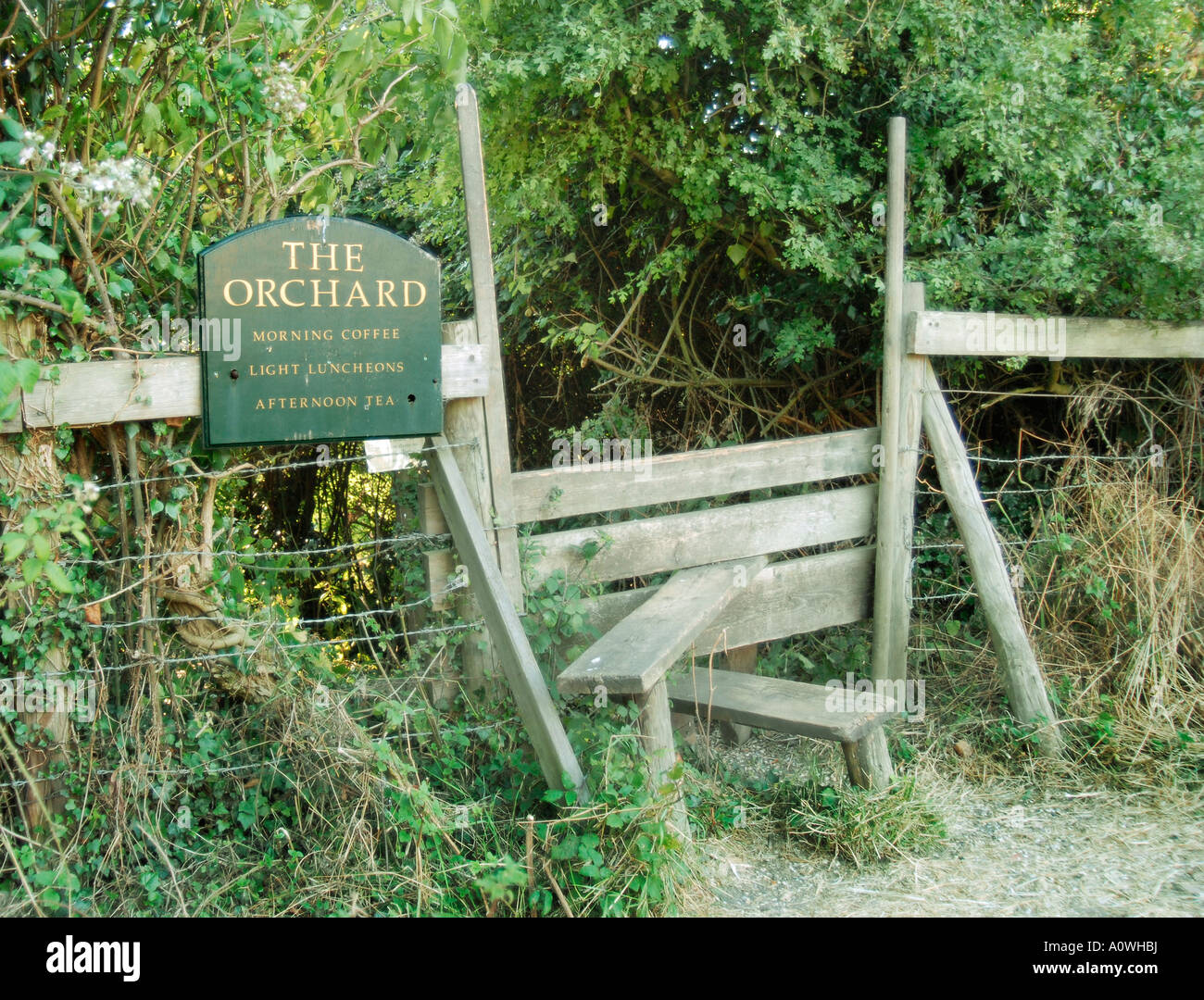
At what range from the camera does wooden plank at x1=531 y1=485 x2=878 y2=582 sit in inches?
156

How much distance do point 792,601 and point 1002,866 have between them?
141 centimetres

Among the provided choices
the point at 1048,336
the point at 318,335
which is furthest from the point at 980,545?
the point at 318,335

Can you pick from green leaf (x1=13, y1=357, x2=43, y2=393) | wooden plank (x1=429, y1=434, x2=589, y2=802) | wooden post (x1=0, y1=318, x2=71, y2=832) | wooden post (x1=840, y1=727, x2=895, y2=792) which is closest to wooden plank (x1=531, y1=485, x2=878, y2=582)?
wooden plank (x1=429, y1=434, x2=589, y2=802)

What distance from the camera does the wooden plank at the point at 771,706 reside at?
145 inches

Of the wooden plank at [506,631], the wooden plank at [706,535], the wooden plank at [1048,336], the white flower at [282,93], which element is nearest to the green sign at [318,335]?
the wooden plank at [506,631]

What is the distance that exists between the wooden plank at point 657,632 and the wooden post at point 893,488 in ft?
2.12

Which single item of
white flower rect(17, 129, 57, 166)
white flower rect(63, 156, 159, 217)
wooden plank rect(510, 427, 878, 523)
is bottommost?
wooden plank rect(510, 427, 878, 523)

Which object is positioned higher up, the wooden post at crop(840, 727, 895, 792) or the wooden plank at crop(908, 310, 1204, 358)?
the wooden plank at crop(908, 310, 1204, 358)

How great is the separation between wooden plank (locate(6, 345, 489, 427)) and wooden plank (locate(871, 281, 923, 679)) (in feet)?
9.99

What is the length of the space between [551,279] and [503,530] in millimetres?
2651

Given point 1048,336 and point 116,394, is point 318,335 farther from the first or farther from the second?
point 1048,336

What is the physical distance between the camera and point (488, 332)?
3.62m

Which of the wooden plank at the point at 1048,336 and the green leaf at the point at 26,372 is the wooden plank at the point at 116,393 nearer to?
the green leaf at the point at 26,372

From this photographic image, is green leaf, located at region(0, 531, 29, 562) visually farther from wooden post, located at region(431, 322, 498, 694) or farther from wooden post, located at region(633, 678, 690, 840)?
wooden post, located at region(633, 678, 690, 840)
